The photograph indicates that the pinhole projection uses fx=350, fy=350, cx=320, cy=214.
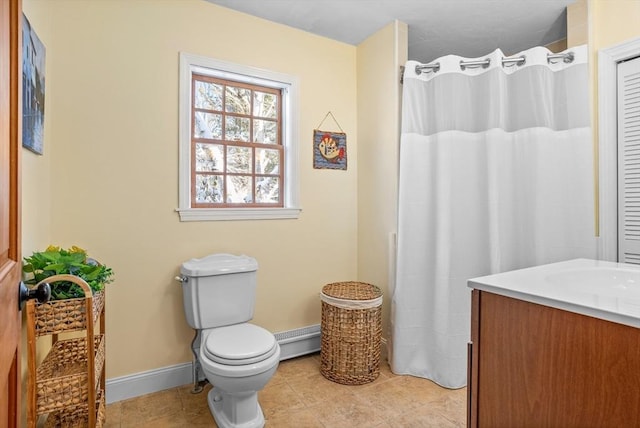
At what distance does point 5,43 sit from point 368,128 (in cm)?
234

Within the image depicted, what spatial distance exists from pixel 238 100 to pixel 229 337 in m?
1.60

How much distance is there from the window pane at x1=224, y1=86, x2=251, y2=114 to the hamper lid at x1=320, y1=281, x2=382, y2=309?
4.64ft

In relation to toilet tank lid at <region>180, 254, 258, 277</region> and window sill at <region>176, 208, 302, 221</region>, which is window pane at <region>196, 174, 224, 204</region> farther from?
toilet tank lid at <region>180, 254, 258, 277</region>

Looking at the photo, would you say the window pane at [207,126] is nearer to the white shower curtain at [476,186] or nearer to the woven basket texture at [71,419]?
the white shower curtain at [476,186]

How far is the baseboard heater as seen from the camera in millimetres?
2555

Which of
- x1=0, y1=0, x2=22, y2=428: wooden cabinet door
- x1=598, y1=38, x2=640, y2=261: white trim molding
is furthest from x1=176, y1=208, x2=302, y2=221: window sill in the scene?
x1=598, y1=38, x2=640, y2=261: white trim molding

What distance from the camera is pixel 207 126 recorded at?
2.39 m

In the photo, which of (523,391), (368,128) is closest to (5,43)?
(523,391)

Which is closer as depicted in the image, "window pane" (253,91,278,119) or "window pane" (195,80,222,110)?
"window pane" (195,80,222,110)

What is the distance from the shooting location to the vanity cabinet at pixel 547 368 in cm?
90

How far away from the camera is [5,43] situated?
66cm

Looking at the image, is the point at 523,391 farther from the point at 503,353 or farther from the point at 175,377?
the point at 175,377

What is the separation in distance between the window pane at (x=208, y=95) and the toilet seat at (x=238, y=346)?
1.46 m

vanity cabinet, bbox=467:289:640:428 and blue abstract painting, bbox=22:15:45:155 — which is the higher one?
blue abstract painting, bbox=22:15:45:155
